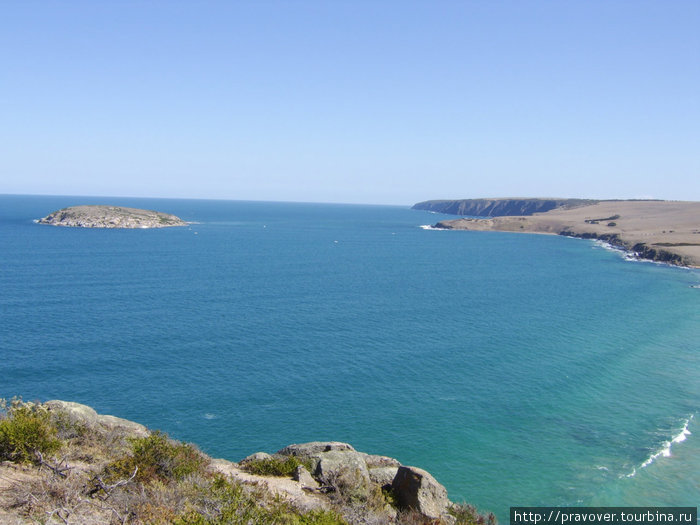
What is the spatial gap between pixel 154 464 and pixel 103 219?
6845 inches

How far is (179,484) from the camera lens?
54.4ft

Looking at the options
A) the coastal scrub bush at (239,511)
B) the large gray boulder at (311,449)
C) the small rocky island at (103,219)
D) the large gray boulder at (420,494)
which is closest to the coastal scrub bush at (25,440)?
the coastal scrub bush at (239,511)

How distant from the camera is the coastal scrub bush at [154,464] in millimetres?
16891

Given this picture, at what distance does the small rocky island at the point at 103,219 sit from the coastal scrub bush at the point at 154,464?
552 feet

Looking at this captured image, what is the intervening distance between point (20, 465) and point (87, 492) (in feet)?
12.1

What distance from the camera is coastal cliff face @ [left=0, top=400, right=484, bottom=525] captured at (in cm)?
1384

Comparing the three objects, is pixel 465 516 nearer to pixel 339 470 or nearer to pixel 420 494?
pixel 420 494

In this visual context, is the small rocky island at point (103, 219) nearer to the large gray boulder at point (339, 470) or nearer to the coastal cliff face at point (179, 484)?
the coastal cliff face at point (179, 484)

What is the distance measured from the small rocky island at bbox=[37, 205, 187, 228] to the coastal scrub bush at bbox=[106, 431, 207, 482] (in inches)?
6622

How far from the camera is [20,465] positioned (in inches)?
665

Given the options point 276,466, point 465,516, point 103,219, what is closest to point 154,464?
point 276,466

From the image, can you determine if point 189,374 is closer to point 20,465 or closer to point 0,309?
point 20,465

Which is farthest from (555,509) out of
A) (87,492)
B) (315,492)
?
(87,492)

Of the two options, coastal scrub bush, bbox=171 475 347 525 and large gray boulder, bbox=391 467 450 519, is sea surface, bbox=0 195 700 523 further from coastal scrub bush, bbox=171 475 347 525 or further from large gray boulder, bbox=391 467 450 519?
coastal scrub bush, bbox=171 475 347 525
